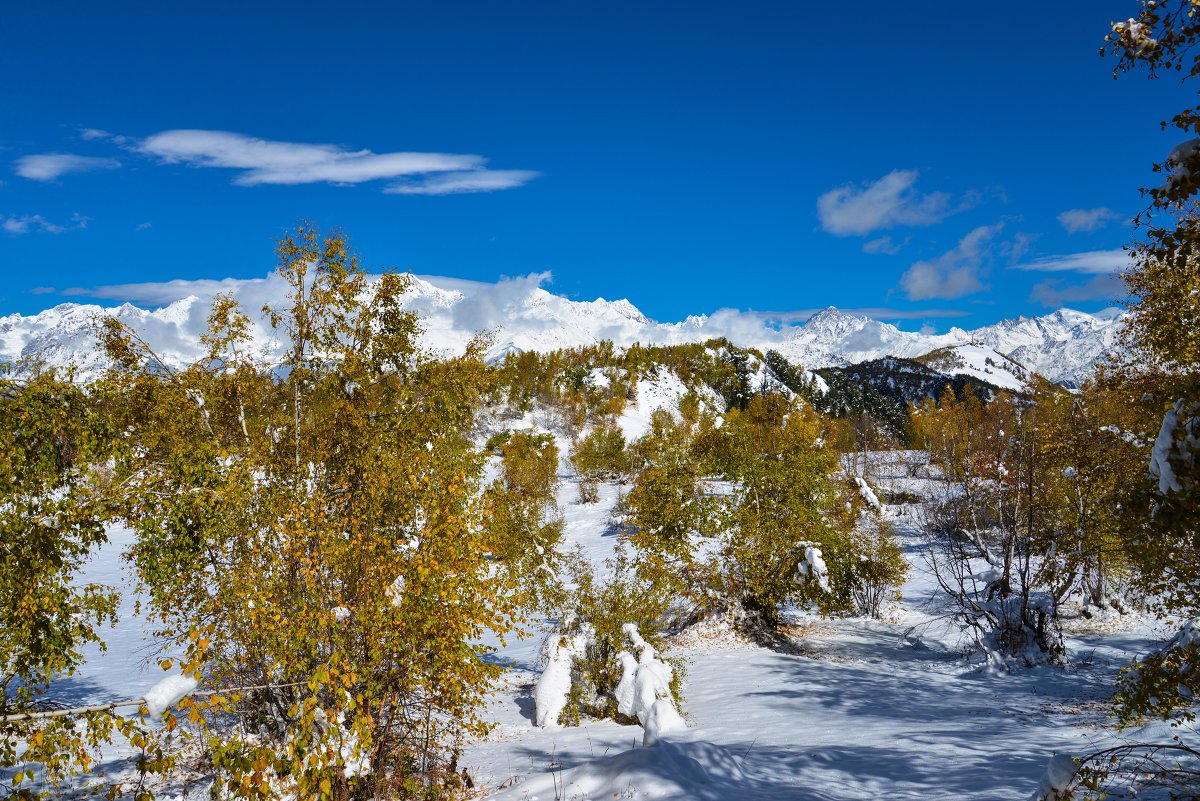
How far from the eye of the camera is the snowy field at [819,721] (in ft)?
35.4

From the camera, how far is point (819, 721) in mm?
16141

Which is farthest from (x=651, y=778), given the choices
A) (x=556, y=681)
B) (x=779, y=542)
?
(x=779, y=542)

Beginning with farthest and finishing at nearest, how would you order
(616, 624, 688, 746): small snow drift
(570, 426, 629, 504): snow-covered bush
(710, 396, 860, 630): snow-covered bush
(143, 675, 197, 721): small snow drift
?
(570, 426, 629, 504): snow-covered bush → (710, 396, 860, 630): snow-covered bush → (616, 624, 688, 746): small snow drift → (143, 675, 197, 721): small snow drift

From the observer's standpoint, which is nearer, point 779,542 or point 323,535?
point 323,535

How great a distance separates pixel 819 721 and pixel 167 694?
1490cm

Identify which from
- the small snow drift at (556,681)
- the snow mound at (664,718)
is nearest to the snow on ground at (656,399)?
the small snow drift at (556,681)

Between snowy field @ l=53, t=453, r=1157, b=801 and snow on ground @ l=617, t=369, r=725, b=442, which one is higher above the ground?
snow on ground @ l=617, t=369, r=725, b=442

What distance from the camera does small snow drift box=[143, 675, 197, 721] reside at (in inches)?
207

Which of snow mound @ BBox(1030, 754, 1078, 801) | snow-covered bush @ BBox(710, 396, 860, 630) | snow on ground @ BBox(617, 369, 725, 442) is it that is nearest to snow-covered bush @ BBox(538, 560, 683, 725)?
snow-covered bush @ BBox(710, 396, 860, 630)

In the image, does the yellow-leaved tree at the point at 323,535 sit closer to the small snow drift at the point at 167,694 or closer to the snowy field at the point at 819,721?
the small snow drift at the point at 167,694

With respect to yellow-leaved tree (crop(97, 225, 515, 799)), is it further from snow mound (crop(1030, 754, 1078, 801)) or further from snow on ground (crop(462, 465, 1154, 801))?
snow mound (crop(1030, 754, 1078, 801))

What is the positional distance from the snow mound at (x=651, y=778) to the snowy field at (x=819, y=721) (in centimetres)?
3

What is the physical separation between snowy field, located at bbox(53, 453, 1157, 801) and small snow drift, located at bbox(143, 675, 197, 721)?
697 cm

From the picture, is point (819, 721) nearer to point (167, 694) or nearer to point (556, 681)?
point (556, 681)
